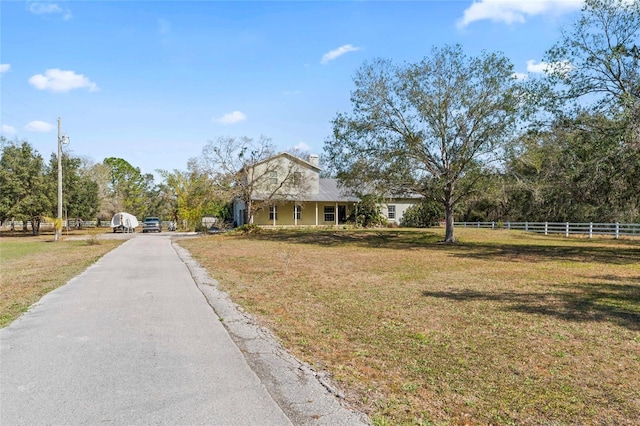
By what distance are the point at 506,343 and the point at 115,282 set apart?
892 cm

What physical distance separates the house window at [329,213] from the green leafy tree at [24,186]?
23540 mm

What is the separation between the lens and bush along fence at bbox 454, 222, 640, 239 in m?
29.0

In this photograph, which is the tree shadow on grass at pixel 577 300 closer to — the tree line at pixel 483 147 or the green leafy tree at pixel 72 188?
the tree line at pixel 483 147

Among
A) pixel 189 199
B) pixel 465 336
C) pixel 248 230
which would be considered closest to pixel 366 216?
pixel 248 230

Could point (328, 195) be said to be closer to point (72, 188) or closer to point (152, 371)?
point (72, 188)

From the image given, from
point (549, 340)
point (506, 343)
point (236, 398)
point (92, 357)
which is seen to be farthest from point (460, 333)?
point (92, 357)

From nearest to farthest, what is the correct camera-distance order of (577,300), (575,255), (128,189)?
(577,300)
(575,255)
(128,189)

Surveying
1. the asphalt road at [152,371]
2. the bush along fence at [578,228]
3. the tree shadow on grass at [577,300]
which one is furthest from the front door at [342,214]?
the asphalt road at [152,371]

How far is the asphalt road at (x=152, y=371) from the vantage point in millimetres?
3645

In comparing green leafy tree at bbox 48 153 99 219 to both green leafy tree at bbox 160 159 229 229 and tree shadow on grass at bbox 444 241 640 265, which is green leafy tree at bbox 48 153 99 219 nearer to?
green leafy tree at bbox 160 159 229 229

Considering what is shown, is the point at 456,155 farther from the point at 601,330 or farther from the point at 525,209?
the point at 525,209

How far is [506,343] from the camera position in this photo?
5730 millimetres

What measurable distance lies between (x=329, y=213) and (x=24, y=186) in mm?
25822

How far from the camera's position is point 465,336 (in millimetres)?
6066
